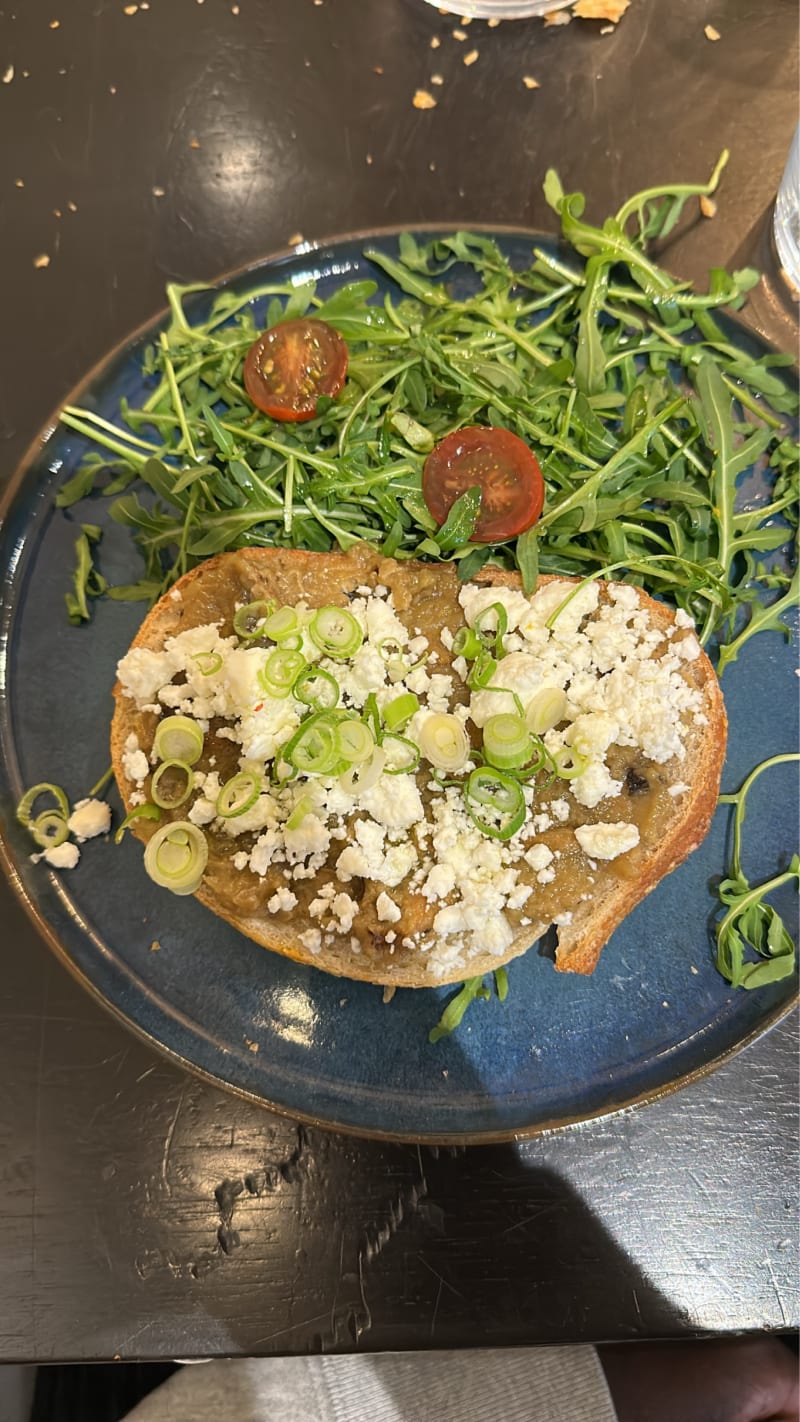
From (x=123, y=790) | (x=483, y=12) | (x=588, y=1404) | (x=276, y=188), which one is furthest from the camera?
(x=483, y=12)

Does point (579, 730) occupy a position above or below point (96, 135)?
below

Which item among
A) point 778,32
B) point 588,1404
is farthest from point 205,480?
point 588,1404

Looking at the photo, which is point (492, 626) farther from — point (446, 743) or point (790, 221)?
point (790, 221)

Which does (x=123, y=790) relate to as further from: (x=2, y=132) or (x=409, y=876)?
(x=2, y=132)

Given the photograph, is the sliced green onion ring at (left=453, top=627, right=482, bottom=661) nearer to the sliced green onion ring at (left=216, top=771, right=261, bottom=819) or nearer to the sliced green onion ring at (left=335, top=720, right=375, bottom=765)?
the sliced green onion ring at (left=335, top=720, right=375, bottom=765)

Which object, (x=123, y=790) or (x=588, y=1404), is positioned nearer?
(x=123, y=790)

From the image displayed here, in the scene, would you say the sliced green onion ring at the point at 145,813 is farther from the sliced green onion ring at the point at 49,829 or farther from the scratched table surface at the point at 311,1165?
the scratched table surface at the point at 311,1165

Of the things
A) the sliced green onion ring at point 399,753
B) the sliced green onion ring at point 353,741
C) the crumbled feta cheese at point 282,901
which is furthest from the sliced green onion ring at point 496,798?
the crumbled feta cheese at point 282,901

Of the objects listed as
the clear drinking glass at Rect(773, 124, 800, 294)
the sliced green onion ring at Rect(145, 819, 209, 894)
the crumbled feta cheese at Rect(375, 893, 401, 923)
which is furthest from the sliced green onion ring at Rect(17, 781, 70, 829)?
the clear drinking glass at Rect(773, 124, 800, 294)
